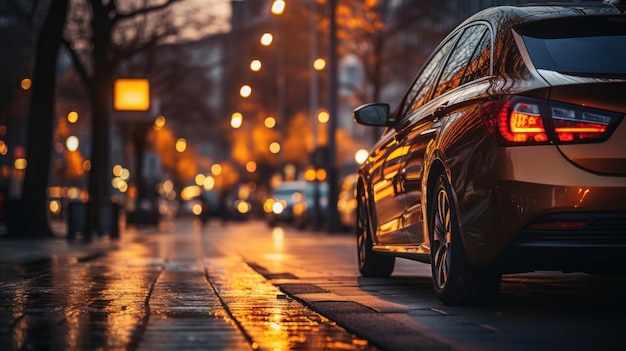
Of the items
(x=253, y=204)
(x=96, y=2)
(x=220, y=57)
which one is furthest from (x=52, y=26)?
(x=253, y=204)

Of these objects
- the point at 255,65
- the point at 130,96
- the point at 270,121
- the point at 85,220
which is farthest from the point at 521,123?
the point at 270,121

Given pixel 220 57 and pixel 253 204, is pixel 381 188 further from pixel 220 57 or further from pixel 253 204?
pixel 253 204

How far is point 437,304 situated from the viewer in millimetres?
8648

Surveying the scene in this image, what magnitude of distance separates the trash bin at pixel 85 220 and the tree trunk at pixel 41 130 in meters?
0.67

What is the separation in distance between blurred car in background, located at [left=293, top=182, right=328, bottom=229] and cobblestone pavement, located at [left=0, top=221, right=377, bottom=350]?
94.9ft

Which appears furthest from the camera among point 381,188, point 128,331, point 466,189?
point 381,188

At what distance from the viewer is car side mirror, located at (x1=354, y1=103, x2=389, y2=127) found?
10516 mm

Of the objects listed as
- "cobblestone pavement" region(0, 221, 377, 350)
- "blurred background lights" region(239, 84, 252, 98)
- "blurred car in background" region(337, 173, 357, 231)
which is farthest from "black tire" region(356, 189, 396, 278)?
"blurred car in background" region(337, 173, 357, 231)

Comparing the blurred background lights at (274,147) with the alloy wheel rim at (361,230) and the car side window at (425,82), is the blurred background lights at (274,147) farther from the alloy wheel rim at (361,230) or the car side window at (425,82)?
the car side window at (425,82)

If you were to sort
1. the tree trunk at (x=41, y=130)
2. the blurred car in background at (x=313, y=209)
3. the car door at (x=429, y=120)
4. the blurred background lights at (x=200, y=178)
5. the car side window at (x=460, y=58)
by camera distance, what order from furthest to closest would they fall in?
1. the blurred background lights at (x=200, y=178)
2. the blurred car in background at (x=313, y=209)
3. the tree trunk at (x=41, y=130)
4. the car side window at (x=460, y=58)
5. the car door at (x=429, y=120)

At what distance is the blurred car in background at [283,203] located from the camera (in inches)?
2101

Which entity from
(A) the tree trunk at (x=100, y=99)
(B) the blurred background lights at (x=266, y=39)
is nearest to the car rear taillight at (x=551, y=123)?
(B) the blurred background lights at (x=266, y=39)

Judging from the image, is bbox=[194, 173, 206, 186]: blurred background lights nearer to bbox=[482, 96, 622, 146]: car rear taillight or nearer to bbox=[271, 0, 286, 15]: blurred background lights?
bbox=[271, 0, 286, 15]: blurred background lights

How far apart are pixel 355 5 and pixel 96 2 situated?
13747 mm
